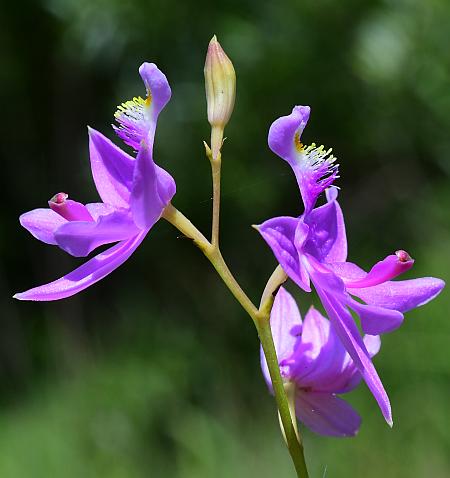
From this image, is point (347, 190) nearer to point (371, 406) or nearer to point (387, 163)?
point (387, 163)

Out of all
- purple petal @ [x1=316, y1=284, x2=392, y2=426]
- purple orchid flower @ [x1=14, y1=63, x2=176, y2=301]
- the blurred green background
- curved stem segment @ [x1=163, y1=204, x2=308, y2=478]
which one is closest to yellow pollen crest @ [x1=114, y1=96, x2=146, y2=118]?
purple orchid flower @ [x1=14, y1=63, x2=176, y2=301]

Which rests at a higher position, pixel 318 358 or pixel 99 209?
pixel 99 209

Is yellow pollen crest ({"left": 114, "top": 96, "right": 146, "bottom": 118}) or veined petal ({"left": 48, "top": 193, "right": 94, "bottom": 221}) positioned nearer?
veined petal ({"left": 48, "top": 193, "right": 94, "bottom": 221})

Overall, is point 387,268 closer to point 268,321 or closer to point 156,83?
point 268,321

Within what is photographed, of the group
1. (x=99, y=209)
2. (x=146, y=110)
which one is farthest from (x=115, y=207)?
(x=146, y=110)

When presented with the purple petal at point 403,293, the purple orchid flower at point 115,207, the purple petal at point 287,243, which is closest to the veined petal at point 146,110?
the purple orchid flower at point 115,207

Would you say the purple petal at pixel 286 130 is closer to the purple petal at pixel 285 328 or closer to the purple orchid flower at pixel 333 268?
the purple orchid flower at pixel 333 268

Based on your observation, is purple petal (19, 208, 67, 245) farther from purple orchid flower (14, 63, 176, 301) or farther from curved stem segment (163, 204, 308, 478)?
curved stem segment (163, 204, 308, 478)
